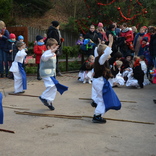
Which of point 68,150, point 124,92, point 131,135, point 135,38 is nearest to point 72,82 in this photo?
point 124,92

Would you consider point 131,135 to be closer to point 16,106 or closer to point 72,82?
point 16,106

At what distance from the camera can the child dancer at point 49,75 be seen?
7145mm

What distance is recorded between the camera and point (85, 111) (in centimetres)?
712

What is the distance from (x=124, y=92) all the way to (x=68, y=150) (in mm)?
4986

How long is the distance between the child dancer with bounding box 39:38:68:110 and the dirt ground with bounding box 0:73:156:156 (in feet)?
0.96

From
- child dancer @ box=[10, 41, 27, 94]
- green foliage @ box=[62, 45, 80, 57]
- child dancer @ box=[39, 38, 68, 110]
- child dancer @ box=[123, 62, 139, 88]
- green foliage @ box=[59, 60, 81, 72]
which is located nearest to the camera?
child dancer @ box=[39, 38, 68, 110]

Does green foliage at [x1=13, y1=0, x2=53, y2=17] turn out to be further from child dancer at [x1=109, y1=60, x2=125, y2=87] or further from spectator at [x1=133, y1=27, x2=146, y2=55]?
child dancer at [x1=109, y1=60, x2=125, y2=87]

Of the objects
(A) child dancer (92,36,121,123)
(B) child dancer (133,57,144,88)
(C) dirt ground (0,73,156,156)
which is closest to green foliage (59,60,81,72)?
(B) child dancer (133,57,144,88)

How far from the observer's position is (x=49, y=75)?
725 cm

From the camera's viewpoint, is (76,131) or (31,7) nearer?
(76,131)

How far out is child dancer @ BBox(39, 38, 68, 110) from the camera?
23.4ft

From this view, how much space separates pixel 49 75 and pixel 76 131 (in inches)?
79.8

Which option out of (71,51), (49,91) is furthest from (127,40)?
(49,91)

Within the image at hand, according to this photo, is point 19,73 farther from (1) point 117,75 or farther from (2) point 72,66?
(2) point 72,66
